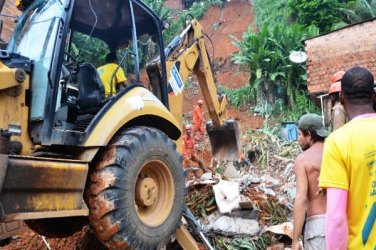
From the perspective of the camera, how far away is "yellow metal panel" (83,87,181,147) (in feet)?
11.5

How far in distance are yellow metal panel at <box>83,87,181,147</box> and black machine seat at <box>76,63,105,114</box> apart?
25 cm

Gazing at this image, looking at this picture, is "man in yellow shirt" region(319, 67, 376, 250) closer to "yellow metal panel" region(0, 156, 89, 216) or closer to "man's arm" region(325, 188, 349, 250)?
"man's arm" region(325, 188, 349, 250)

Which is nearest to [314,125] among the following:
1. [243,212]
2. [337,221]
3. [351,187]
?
[351,187]

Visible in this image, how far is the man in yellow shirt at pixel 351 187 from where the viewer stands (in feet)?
6.28

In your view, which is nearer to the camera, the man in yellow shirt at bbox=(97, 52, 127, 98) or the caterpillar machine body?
the caterpillar machine body

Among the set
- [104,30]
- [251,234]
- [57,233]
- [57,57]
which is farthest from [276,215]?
[57,57]

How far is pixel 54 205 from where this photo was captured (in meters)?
3.01

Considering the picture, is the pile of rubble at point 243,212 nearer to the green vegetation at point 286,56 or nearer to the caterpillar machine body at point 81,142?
the caterpillar machine body at point 81,142

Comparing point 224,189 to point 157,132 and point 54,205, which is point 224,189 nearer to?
point 157,132

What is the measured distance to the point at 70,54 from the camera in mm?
4023

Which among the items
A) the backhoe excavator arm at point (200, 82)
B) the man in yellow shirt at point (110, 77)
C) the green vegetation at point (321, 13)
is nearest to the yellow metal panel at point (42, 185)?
the man in yellow shirt at point (110, 77)

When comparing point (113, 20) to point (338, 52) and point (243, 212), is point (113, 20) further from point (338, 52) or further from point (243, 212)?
point (338, 52)

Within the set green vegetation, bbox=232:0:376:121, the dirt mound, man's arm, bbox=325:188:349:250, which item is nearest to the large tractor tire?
man's arm, bbox=325:188:349:250

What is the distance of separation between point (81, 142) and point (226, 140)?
13.7ft
